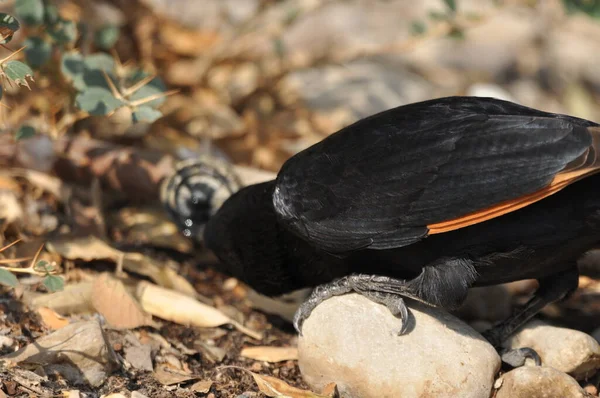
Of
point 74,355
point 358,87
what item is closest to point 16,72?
point 74,355

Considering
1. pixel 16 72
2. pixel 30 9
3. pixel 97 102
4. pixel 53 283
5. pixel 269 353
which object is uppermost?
pixel 16 72

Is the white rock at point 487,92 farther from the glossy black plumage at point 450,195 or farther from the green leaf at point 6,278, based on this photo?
the green leaf at point 6,278

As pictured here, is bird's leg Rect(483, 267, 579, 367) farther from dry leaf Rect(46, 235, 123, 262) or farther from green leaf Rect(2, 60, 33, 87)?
green leaf Rect(2, 60, 33, 87)

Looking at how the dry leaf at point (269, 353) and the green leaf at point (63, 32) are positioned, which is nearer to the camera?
the dry leaf at point (269, 353)

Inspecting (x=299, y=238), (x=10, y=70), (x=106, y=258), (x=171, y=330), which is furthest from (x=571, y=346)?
(x=10, y=70)

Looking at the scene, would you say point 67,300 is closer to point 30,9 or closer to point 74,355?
point 74,355

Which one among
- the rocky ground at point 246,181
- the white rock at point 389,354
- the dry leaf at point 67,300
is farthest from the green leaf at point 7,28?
the white rock at point 389,354

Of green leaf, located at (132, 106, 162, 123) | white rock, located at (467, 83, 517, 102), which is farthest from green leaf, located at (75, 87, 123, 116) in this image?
white rock, located at (467, 83, 517, 102)
